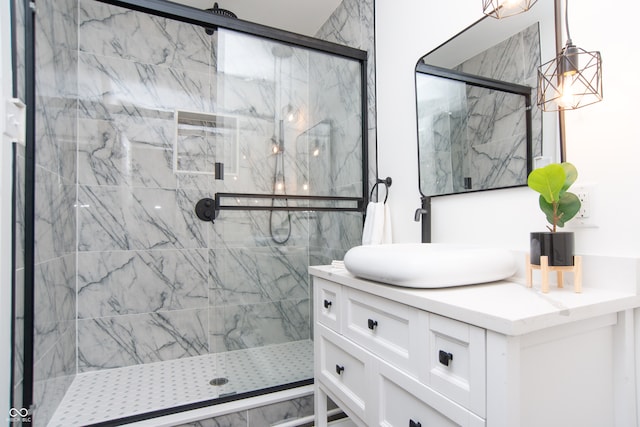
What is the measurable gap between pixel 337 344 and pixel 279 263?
0.73 m

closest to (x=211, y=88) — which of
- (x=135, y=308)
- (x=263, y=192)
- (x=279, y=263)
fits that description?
(x=263, y=192)

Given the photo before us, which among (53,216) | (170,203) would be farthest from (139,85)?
(53,216)

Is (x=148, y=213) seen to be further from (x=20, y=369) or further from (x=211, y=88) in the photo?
(x=20, y=369)

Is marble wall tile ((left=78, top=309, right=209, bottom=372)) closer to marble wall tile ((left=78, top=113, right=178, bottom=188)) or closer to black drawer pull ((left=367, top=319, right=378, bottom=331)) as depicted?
marble wall tile ((left=78, top=113, right=178, bottom=188))

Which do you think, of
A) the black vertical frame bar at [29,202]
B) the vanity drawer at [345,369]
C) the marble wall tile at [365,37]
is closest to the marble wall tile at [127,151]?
the black vertical frame bar at [29,202]

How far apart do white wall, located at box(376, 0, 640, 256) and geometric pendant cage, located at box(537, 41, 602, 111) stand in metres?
0.02

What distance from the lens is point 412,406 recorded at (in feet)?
3.04

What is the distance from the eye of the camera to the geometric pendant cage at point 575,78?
97 centimetres

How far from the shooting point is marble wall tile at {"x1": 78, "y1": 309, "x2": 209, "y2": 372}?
86.4 inches

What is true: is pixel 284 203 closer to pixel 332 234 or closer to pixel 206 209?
pixel 332 234

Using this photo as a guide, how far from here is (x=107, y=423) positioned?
4.88 ft

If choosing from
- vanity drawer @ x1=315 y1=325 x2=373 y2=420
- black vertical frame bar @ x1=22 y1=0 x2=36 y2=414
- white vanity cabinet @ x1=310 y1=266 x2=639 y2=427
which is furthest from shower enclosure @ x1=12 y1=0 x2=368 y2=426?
white vanity cabinet @ x1=310 y1=266 x2=639 y2=427

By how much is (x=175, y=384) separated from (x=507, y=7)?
2.38 meters

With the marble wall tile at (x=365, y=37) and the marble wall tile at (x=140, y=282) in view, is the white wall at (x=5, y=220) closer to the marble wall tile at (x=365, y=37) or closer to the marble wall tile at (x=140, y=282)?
the marble wall tile at (x=140, y=282)
